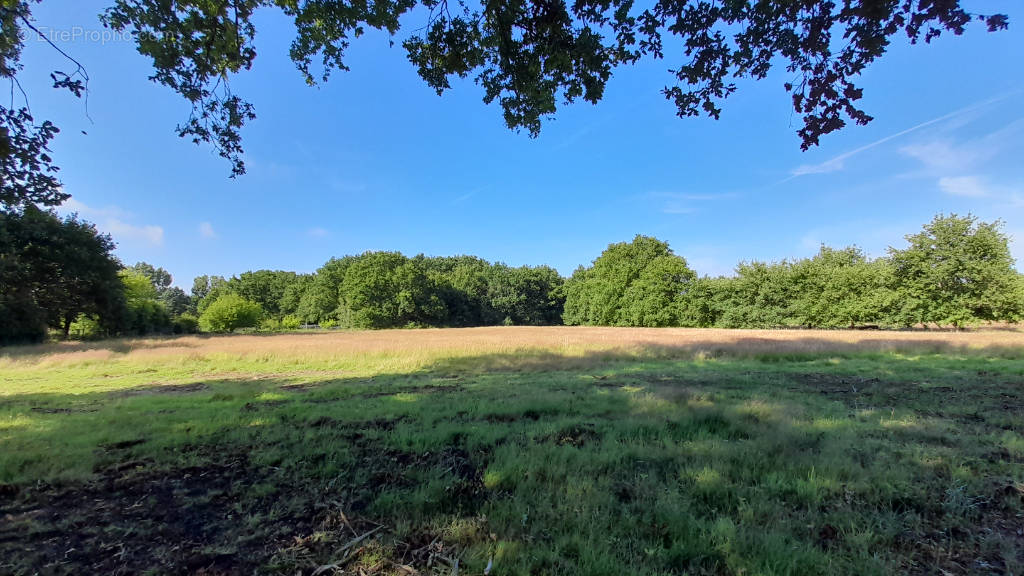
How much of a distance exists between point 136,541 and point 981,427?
988 cm

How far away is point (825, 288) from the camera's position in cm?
4547

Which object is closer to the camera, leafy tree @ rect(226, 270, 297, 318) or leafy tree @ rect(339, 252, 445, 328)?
leafy tree @ rect(339, 252, 445, 328)

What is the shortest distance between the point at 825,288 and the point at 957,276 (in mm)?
10409

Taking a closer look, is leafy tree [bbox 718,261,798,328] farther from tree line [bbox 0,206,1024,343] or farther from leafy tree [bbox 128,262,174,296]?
leafy tree [bbox 128,262,174,296]

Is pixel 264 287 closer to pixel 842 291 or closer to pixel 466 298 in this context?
pixel 466 298

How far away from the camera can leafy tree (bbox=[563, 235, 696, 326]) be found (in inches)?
2233

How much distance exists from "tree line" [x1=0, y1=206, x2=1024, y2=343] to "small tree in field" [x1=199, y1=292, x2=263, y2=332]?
0.55 feet

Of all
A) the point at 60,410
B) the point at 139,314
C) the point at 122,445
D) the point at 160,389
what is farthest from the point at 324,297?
the point at 122,445

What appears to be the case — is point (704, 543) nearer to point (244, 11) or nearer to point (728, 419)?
point (728, 419)

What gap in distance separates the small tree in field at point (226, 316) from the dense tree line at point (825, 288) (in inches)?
2059

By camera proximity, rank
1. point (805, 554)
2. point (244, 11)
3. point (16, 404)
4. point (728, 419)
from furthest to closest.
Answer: point (16, 404) < point (244, 11) < point (728, 419) < point (805, 554)

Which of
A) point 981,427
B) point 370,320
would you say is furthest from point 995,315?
point 370,320

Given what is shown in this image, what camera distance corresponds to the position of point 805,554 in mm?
2555

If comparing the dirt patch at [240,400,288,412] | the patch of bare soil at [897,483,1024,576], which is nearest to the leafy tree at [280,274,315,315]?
the dirt patch at [240,400,288,412]
